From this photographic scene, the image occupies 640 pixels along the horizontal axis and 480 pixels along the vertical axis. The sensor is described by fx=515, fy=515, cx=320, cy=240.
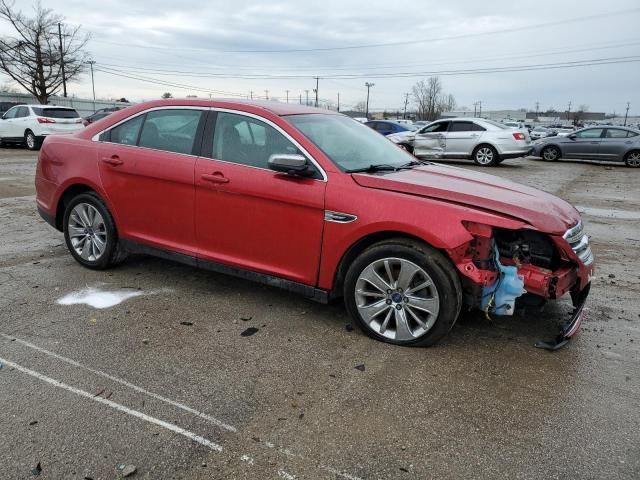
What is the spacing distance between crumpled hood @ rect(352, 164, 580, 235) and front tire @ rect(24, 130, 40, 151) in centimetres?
1907

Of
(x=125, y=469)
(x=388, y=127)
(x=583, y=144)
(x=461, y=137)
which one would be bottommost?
(x=125, y=469)

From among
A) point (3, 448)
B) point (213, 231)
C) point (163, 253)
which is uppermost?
point (213, 231)

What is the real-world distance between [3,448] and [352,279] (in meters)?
2.27

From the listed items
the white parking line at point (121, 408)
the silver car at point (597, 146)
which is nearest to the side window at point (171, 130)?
the white parking line at point (121, 408)

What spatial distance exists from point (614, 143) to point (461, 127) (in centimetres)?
591

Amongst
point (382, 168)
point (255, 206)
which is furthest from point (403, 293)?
point (255, 206)

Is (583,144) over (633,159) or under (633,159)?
over

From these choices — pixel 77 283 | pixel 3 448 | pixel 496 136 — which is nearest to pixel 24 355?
pixel 3 448

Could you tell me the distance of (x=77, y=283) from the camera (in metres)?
4.77

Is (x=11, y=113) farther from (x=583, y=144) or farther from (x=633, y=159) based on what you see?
(x=633, y=159)

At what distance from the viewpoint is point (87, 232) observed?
16.7 feet

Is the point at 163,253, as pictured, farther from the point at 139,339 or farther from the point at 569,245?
the point at 569,245

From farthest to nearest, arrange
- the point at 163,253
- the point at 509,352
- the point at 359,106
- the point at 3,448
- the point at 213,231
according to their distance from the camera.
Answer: the point at 359,106 < the point at 163,253 < the point at 213,231 < the point at 509,352 < the point at 3,448

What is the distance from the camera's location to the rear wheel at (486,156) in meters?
17.1
